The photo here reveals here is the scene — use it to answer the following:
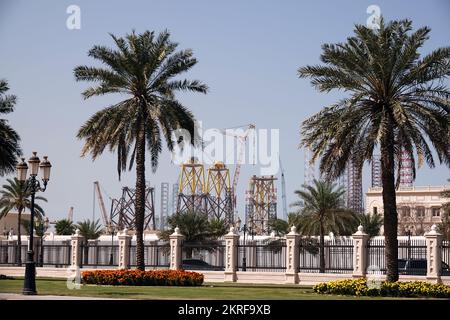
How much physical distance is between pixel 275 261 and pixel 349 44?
66.5ft

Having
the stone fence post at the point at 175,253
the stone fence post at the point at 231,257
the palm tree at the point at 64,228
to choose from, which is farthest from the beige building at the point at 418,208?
the stone fence post at the point at 231,257

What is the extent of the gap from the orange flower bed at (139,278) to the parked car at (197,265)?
34.4 feet

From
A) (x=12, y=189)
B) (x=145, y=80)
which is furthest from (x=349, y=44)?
(x=12, y=189)

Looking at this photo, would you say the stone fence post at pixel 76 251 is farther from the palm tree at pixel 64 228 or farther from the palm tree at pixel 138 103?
the palm tree at pixel 64 228

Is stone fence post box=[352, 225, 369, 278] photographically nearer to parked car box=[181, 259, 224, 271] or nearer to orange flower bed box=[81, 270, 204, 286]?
orange flower bed box=[81, 270, 204, 286]

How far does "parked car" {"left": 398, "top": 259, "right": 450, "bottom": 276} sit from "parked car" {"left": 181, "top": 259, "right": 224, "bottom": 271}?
1094 centimetres

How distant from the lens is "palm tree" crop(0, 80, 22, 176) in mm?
43344

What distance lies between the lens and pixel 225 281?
47312 mm

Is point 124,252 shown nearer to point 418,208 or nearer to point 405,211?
point 405,211

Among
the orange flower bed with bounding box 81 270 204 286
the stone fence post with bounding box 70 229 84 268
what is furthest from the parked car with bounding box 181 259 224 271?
the orange flower bed with bounding box 81 270 204 286

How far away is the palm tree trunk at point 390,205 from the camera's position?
3303cm

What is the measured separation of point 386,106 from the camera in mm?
33844

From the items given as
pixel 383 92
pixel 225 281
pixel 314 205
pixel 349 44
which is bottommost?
pixel 225 281
